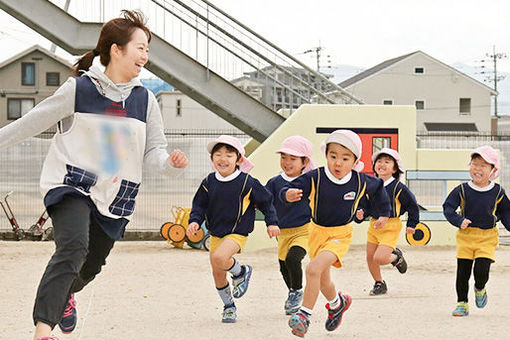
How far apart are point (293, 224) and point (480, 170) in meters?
1.75

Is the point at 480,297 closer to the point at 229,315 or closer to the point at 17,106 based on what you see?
the point at 229,315

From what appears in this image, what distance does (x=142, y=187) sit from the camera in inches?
732

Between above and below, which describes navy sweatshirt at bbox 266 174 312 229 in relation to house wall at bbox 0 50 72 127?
below

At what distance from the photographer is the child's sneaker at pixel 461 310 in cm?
767

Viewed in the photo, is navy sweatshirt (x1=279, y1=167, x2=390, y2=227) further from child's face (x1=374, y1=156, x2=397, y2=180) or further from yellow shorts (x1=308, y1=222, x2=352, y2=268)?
child's face (x1=374, y1=156, x2=397, y2=180)

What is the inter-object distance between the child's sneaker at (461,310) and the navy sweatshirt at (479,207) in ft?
2.30

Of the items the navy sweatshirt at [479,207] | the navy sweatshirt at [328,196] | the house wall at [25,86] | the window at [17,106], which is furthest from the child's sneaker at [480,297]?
the window at [17,106]

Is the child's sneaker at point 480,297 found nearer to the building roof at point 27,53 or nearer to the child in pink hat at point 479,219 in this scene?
the child in pink hat at point 479,219

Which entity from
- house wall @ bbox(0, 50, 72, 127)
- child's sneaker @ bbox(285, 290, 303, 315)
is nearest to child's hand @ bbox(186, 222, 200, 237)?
child's sneaker @ bbox(285, 290, 303, 315)

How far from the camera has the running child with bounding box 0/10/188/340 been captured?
14.2 feet

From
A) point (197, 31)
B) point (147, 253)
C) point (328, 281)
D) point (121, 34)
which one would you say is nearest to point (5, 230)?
point (147, 253)

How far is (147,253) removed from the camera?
1474 cm

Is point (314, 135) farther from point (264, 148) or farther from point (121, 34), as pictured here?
point (121, 34)

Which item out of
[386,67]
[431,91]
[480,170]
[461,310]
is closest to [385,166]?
[480,170]
